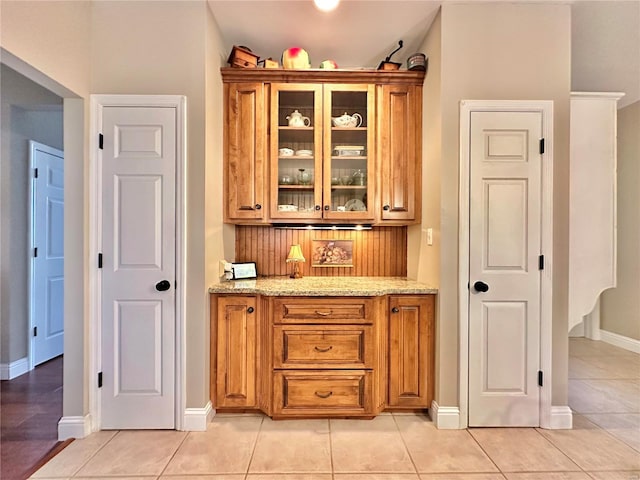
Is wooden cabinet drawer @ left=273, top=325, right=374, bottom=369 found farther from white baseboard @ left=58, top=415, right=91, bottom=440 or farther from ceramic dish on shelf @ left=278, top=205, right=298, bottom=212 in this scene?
white baseboard @ left=58, top=415, right=91, bottom=440

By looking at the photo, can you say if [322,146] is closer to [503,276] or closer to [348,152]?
[348,152]

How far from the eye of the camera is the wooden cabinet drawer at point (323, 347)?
2334mm

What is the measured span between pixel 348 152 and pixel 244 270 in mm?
1211

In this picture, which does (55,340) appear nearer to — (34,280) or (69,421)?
(34,280)

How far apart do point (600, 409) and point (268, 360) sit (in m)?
2.43

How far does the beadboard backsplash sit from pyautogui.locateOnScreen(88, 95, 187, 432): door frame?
776 mm

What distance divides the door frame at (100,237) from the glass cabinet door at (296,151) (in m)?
0.65

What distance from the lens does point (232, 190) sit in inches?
101

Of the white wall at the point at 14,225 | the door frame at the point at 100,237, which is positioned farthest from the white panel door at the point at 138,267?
the white wall at the point at 14,225

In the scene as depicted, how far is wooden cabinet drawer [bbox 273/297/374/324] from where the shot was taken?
2.34 meters

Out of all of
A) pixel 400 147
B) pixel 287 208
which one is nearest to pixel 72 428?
pixel 287 208

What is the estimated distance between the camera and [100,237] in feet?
7.34

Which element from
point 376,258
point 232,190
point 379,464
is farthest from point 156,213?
point 379,464

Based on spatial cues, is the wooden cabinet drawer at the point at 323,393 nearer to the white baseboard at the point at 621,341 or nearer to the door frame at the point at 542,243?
the door frame at the point at 542,243
